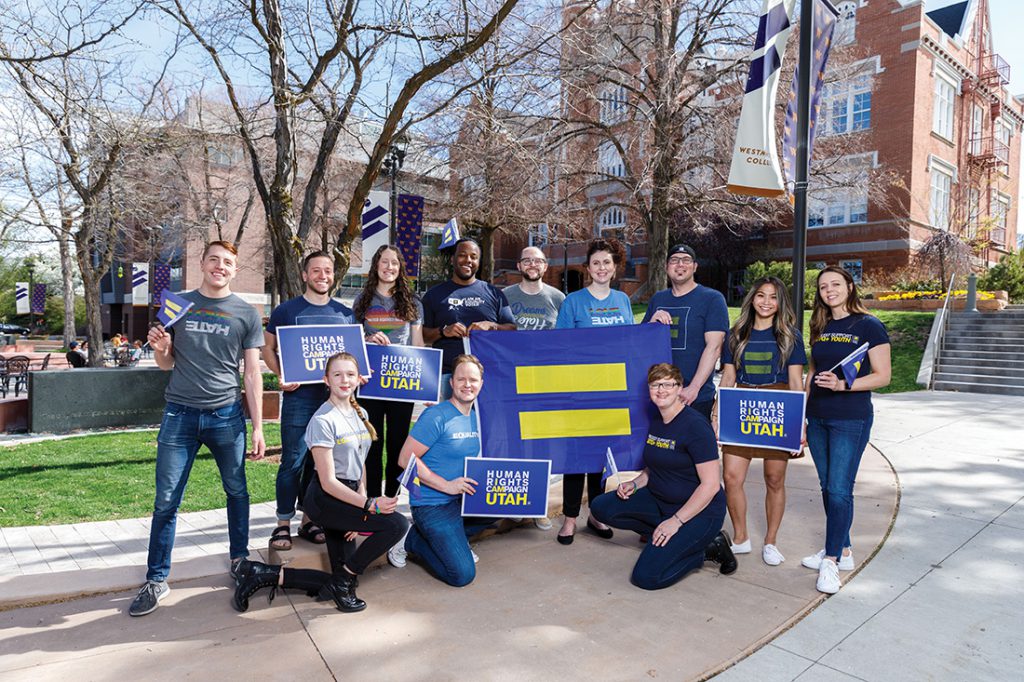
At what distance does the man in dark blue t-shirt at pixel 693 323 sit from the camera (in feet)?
15.6

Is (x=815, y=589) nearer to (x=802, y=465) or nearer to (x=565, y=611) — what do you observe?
(x=565, y=611)

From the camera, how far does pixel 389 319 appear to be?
4973mm

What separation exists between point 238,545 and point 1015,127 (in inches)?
1837

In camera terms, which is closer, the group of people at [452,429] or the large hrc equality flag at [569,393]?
the group of people at [452,429]

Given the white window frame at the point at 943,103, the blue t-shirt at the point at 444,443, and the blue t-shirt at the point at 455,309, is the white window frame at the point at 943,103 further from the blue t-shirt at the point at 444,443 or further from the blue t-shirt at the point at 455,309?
the blue t-shirt at the point at 444,443

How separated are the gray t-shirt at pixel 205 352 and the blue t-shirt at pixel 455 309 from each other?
146 cm

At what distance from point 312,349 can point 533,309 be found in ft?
6.03

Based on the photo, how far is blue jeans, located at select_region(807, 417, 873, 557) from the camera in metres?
4.11

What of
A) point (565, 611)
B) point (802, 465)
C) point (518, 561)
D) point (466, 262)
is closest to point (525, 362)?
point (466, 262)

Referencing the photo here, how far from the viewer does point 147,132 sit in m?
12.5

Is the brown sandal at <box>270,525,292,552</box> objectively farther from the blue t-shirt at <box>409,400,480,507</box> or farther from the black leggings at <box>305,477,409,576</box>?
the blue t-shirt at <box>409,400,480,507</box>

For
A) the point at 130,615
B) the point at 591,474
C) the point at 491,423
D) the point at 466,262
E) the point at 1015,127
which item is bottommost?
the point at 130,615

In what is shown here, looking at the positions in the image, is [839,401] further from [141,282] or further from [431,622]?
[141,282]

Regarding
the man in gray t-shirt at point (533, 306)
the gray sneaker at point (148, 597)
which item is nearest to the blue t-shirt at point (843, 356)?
the man in gray t-shirt at point (533, 306)
